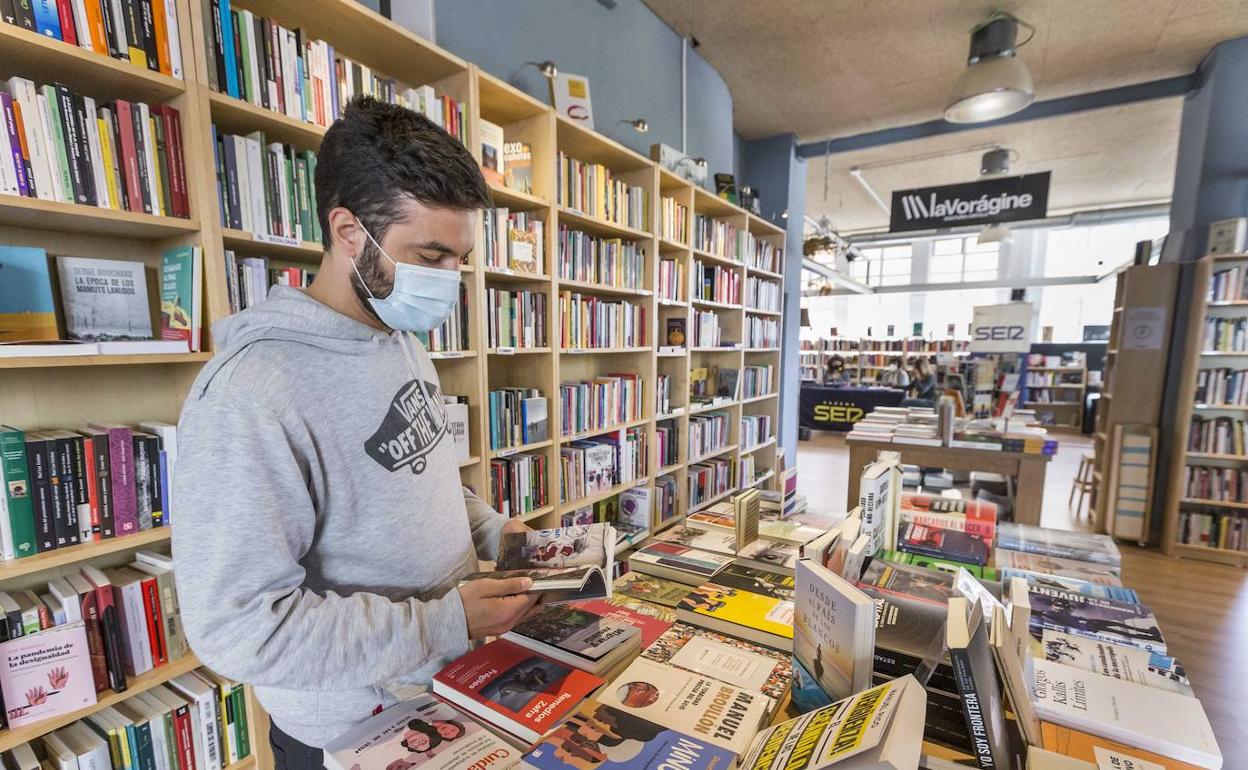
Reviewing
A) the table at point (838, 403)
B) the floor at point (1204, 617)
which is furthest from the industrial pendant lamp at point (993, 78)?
the table at point (838, 403)

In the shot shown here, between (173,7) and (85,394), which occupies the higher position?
(173,7)

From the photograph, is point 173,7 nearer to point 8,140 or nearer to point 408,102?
point 8,140

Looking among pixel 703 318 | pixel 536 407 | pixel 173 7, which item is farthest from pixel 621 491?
pixel 173 7

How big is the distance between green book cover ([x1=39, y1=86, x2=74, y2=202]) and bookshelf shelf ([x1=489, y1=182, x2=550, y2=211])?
121 centimetres

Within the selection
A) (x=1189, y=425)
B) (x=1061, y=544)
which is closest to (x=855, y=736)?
(x=1061, y=544)

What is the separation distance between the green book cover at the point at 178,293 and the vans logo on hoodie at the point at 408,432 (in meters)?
0.76

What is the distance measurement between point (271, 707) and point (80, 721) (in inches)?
32.3

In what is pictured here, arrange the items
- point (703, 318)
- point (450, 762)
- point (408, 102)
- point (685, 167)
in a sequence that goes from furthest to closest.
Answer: point (703, 318) → point (685, 167) → point (408, 102) → point (450, 762)

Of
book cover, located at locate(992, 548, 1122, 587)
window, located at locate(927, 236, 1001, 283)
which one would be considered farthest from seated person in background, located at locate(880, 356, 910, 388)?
book cover, located at locate(992, 548, 1122, 587)

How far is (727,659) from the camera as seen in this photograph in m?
1.07

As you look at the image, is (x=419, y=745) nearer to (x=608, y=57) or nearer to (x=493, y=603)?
(x=493, y=603)

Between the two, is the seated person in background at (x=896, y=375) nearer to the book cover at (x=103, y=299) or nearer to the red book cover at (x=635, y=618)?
the red book cover at (x=635, y=618)

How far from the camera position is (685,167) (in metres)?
3.45

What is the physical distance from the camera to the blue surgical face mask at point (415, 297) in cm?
99
